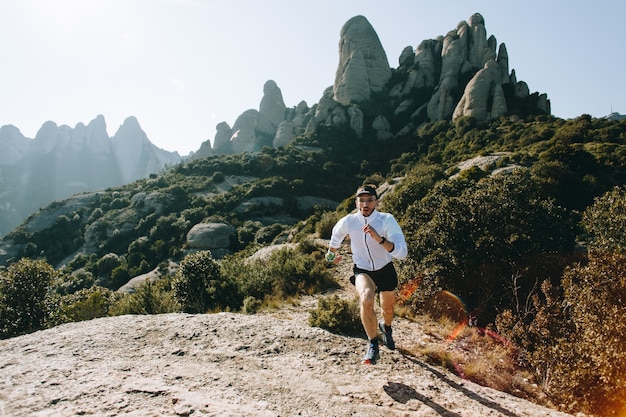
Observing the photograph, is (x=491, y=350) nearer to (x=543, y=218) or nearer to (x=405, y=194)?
(x=543, y=218)

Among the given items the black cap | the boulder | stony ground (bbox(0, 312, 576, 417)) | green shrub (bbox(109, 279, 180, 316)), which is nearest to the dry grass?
stony ground (bbox(0, 312, 576, 417))

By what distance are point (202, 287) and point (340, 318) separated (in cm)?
785

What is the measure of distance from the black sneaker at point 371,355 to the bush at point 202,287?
24.9ft

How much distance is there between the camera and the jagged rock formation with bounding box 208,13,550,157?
212 ft

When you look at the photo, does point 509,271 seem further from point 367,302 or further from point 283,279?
point 283,279

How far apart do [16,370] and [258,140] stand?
A: 393ft

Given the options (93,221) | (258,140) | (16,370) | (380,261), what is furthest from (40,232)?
(380,261)

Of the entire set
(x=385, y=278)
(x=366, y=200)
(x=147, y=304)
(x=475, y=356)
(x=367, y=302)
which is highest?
(x=366, y=200)

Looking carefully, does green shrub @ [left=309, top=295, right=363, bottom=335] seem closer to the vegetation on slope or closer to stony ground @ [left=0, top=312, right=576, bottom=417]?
the vegetation on slope

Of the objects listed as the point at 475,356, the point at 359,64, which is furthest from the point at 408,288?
the point at 359,64

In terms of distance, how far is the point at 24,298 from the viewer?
1554cm

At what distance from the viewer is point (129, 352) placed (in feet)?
20.2

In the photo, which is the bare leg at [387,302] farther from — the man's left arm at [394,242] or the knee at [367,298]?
the man's left arm at [394,242]

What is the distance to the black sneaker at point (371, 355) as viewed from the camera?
5.32 meters
